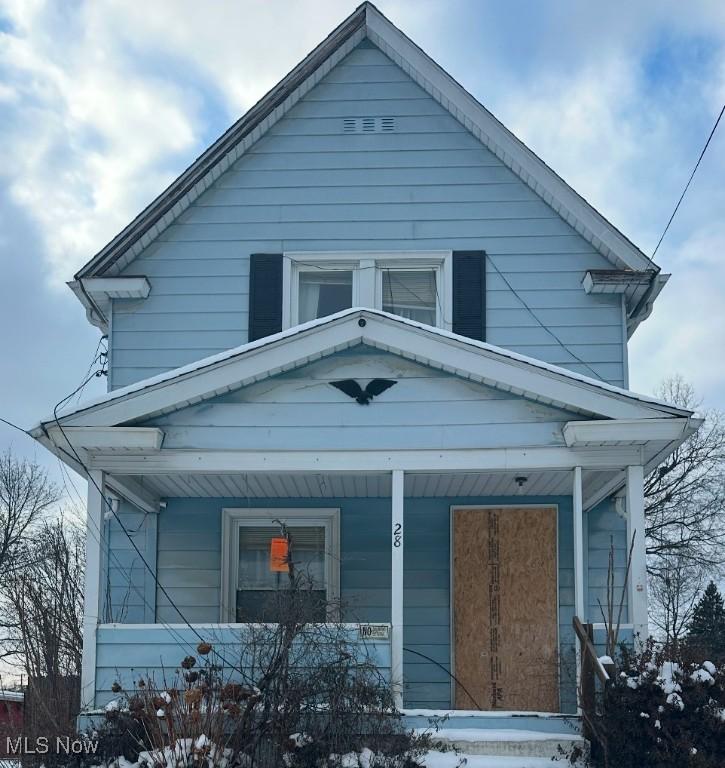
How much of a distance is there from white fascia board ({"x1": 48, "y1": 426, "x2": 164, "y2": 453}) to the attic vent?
4.95m

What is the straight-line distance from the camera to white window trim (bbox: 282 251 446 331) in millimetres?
13039

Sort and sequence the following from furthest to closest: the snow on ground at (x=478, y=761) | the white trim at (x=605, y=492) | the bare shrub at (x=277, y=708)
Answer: the white trim at (x=605, y=492)
the snow on ground at (x=478, y=761)
the bare shrub at (x=277, y=708)

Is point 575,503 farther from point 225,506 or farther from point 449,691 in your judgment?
point 225,506

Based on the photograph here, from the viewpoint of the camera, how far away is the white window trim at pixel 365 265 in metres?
13.0

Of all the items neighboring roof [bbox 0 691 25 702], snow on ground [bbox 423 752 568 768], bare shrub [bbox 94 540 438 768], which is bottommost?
neighboring roof [bbox 0 691 25 702]

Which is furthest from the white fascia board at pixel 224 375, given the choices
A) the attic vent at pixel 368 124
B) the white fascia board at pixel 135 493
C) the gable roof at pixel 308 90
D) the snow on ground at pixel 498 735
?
the attic vent at pixel 368 124

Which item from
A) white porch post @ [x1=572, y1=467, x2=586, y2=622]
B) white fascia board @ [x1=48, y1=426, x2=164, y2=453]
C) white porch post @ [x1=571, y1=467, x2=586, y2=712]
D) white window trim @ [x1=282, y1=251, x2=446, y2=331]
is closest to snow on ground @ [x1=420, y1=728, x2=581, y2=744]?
white porch post @ [x1=571, y1=467, x2=586, y2=712]

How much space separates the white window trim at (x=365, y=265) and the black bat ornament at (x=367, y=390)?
2.81 metres

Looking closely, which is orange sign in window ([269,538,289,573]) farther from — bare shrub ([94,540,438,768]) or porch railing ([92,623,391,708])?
bare shrub ([94,540,438,768])

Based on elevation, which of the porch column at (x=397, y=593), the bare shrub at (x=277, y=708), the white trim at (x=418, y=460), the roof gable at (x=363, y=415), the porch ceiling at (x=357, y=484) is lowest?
the bare shrub at (x=277, y=708)

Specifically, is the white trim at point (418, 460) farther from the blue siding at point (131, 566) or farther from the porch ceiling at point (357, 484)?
the blue siding at point (131, 566)

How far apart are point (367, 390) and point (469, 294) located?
3051 millimetres

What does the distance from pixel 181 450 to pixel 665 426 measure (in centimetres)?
413

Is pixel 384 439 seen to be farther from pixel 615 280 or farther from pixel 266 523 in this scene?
pixel 615 280
